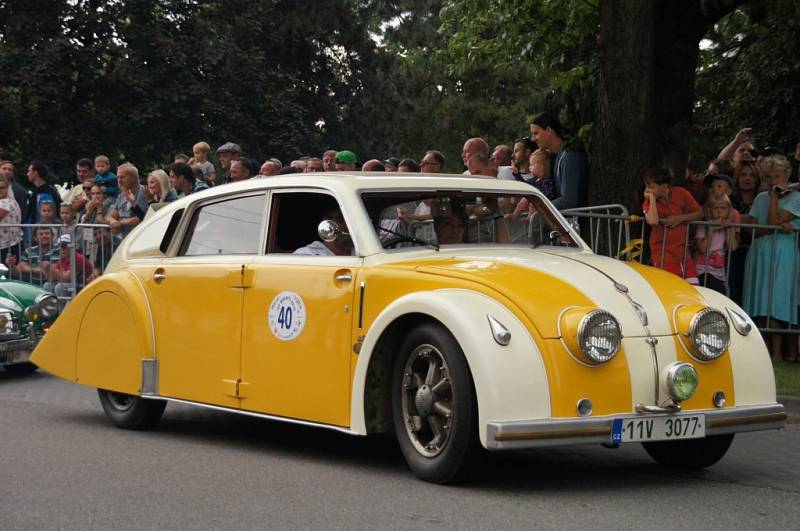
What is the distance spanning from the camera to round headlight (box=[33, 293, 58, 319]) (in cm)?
1355

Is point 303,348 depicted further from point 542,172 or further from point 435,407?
point 542,172

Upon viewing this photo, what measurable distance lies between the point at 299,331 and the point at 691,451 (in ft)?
7.73

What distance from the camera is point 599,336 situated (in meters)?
7.05

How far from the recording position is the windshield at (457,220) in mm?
8320

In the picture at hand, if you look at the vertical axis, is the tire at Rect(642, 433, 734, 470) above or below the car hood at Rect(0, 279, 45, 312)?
below

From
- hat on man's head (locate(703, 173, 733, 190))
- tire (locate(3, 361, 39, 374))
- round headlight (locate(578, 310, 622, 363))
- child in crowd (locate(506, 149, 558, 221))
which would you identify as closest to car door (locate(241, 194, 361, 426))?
round headlight (locate(578, 310, 622, 363))

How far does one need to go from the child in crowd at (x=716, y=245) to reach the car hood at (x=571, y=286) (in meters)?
4.68

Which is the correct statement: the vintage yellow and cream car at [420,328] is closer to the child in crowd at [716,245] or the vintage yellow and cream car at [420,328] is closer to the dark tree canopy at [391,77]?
the child in crowd at [716,245]

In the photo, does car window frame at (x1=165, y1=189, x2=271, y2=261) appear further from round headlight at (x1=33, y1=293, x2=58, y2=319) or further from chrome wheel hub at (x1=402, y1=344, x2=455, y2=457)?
round headlight at (x1=33, y1=293, x2=58, y2=319)

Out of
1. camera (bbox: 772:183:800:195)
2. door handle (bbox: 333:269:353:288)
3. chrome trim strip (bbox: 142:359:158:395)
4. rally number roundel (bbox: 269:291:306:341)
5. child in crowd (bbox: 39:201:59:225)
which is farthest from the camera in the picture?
child in crowd (bbox: 39:201:59:225)

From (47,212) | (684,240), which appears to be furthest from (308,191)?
(47,212)

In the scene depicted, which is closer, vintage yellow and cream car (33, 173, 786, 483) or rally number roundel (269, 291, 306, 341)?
vintage yellow and cream car (33, 173, 786, 483)

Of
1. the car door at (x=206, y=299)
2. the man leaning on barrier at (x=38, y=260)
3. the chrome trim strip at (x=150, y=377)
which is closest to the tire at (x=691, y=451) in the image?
the car door at (x=206, y=299)

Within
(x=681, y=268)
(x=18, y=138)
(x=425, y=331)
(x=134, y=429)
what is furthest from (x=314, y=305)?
(x=18, y=138)
